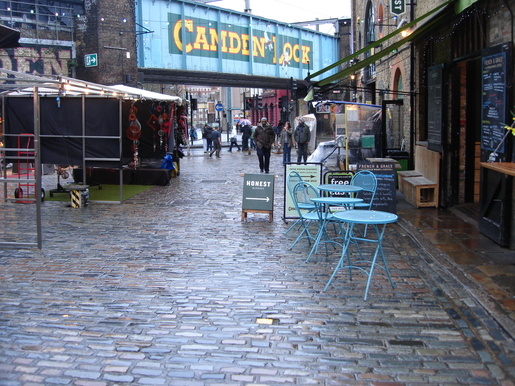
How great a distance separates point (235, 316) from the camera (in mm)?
5289

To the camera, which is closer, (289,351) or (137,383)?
(137,383)

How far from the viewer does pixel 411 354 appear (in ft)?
14.4

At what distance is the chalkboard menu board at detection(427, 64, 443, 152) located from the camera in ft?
35.9

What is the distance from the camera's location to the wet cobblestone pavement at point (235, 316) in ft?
13.6

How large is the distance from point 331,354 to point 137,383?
4.94ft

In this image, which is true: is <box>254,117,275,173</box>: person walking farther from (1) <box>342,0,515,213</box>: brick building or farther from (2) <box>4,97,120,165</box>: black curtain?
(2) <box>4,97,120,165</box>: black curtain

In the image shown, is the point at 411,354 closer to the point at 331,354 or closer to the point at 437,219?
the point at 331,354

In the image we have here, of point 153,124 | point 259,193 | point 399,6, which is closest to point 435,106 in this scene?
point 259,193

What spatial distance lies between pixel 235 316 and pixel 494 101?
5.15m

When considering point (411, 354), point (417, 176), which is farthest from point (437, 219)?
point (411, 354)

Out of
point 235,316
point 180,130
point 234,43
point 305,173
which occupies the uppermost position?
point 234,43

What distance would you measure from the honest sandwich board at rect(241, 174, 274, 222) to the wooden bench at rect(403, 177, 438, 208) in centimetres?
297

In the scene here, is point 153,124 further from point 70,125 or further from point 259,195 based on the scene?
point 259,195

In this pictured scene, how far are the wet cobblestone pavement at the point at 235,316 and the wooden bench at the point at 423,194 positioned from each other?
83.6 inches
